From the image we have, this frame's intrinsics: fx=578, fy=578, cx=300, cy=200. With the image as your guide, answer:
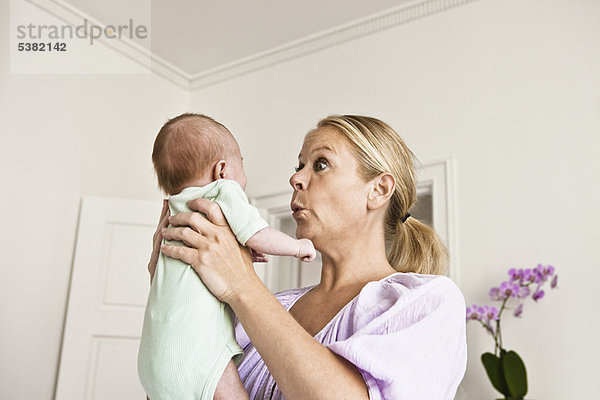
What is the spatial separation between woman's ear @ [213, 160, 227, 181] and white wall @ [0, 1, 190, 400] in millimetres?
2155

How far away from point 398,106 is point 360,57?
0.47m

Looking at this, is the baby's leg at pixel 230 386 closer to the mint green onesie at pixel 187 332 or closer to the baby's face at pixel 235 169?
the mint green onesie at pixel 187 332

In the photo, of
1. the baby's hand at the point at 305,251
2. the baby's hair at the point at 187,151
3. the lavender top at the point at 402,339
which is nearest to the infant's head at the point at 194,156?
the baby's hair at the point at 187,151

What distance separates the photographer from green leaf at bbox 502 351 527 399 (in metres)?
2.35

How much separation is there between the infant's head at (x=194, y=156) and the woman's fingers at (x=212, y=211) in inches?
4.9

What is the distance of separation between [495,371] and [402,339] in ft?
5.42

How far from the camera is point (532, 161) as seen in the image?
8.79 feet

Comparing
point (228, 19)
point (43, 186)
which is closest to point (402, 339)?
point (43, 186)

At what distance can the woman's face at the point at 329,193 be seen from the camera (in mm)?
A: 1338

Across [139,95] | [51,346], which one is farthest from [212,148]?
[139,95]

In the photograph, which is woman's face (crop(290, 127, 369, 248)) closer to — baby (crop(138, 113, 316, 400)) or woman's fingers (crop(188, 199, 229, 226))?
baby (crop(138, 113, 316, 400))

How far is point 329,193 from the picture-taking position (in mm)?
1343

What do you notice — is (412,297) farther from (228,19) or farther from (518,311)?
(228,19)

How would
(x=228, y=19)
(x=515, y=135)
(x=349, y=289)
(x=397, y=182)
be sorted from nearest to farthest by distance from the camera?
(x=349, y=289) < (x=397, y=182) < (x=515, y=135) < (x=228, y=19)
